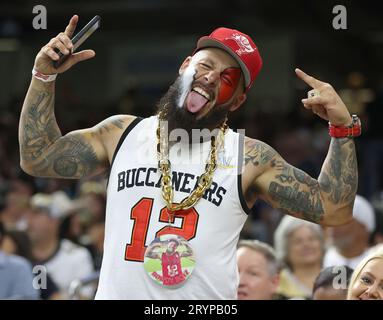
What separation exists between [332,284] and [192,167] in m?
1.94

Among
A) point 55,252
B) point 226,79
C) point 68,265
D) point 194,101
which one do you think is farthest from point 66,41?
point 55,252

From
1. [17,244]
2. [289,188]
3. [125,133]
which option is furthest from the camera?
[17,244]

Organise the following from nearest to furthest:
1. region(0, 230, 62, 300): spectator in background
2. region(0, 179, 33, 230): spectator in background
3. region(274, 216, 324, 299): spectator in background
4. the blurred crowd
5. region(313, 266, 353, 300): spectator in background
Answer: region(313, 266, 353, 300): spectator in background, the blurred crowd, region(274, 216, 324, 299): spectator in background, region(0, 230, 62, 300): spectator in background, region(0, 179, 33, 230): spectator in background

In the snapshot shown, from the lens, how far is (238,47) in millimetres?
4477

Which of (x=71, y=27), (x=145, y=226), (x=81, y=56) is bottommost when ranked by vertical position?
(x=145, y=226)

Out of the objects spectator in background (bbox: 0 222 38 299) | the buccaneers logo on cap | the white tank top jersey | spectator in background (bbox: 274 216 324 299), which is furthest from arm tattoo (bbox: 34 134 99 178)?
spectator in background (bbox: 274 216 324 299)

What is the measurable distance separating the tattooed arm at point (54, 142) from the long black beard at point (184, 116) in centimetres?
20

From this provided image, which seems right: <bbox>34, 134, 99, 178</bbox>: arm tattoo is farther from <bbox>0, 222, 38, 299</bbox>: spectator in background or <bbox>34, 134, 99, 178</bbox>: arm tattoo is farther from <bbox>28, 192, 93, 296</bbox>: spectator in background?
<bbox>28, 192, 93, 296</bbox>: spectator in background

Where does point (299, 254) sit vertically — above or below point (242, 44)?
below

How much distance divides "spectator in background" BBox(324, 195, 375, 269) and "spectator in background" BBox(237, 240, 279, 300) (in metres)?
1.79

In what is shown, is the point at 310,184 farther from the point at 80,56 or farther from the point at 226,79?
the point at 80,56

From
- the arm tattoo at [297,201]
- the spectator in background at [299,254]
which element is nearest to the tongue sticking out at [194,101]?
the arm tattoo at [297,201]

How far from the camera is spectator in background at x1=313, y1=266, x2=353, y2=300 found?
5.96m
